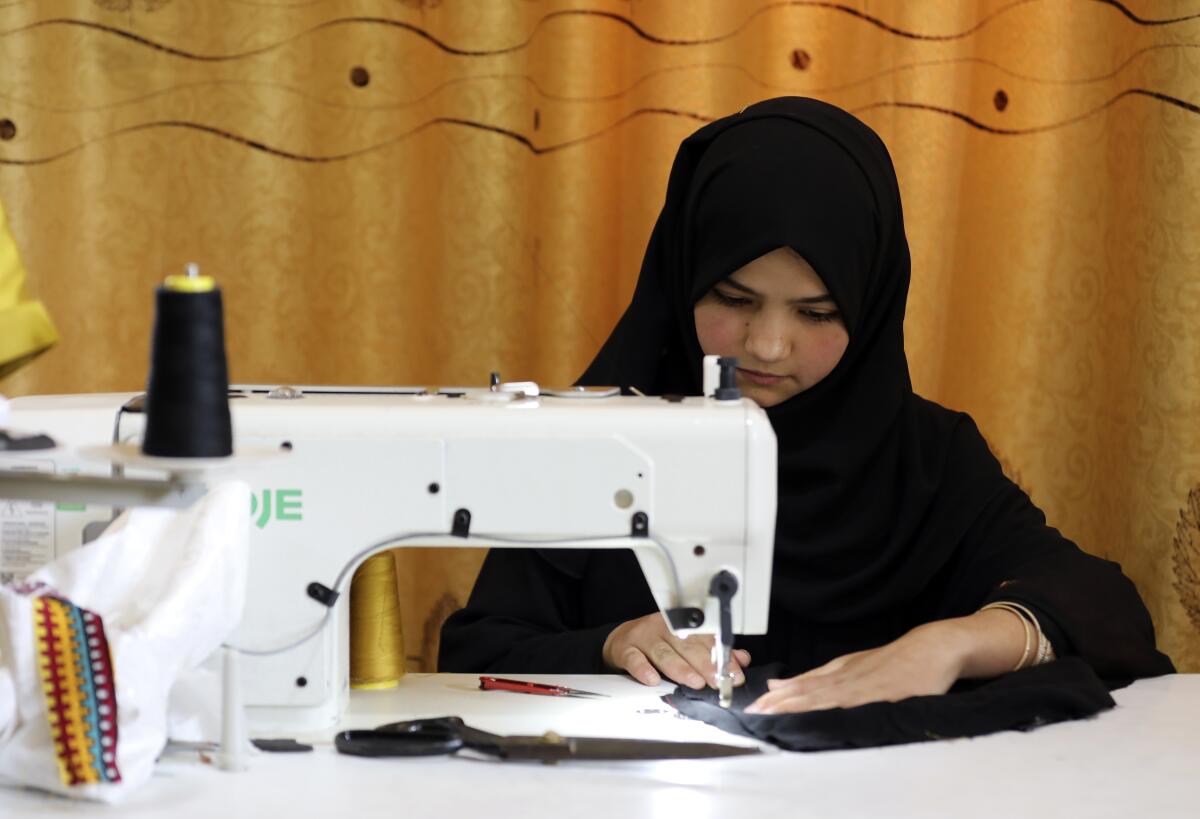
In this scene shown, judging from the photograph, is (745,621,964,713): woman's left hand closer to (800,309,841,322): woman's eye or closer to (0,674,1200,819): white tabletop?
(0,674,1200,819): white tabletop

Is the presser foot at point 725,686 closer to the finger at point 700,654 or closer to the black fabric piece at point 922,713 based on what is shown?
the black fabric piece at point 922,713

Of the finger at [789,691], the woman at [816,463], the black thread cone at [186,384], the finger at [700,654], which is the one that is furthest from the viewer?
the woman at [816,463]

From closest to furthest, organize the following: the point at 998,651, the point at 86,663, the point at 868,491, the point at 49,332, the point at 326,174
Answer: the point at 86,663, the point at 49,332, the point at 998,651, the point at 868,491, the point at 326,174

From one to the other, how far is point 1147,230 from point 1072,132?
216 mm

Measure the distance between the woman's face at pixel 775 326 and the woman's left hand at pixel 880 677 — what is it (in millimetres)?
382

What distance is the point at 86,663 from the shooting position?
119 centimetres

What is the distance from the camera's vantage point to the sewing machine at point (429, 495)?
138 cm

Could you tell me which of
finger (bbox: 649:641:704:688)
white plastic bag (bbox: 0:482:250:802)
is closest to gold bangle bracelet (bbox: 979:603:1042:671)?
finger (bbox: 649:641:704:688)

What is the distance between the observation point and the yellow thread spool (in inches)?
59.8

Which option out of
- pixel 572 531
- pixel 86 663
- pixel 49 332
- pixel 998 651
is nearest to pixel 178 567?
pixel 86 663

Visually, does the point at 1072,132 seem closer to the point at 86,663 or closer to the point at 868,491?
the point at 868,491

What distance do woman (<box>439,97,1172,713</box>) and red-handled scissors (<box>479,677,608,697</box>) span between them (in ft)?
0.30

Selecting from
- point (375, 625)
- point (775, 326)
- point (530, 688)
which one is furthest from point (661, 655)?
point (775, 326)

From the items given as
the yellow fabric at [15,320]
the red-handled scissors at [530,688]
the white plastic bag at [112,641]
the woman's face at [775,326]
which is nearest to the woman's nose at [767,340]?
the woman's face at [775,326]
